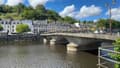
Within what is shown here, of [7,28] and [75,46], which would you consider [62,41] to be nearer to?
[75,46]

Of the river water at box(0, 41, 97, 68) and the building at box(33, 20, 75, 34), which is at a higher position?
the building at box(33, 20, 75, 34)

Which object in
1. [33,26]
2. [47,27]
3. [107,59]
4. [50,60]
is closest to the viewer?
[107,59]

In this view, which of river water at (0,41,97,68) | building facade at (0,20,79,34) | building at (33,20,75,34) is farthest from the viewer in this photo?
building at (33,20,75,34)

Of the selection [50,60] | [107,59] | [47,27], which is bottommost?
[50,60]

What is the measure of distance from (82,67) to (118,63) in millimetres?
18305

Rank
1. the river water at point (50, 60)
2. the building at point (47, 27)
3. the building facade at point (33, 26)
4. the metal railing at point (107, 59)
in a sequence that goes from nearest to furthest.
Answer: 1. the metal railing at point (107, 59)
2. the river water at point (50, 60)
3. the building facade at point (33, 26)
4. the building at point (47, 27)

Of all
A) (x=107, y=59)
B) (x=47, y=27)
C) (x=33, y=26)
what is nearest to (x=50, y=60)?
(x=107, y=59)

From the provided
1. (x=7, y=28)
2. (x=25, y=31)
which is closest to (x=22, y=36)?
(x=25, y=31)

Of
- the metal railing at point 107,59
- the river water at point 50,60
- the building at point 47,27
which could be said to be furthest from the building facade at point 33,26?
the metal railing at point 107,59

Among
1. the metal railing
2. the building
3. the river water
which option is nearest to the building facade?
the building

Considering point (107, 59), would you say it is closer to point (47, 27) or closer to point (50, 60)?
point (50, 60)

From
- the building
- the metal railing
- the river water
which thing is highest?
the building

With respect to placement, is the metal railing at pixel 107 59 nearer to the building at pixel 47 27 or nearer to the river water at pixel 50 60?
the river water at pixel 50 60

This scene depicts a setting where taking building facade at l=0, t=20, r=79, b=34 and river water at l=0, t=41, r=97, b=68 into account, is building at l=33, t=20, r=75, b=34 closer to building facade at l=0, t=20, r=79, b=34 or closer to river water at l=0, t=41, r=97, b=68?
building facade at l=0, t=20, r=79, b=34
